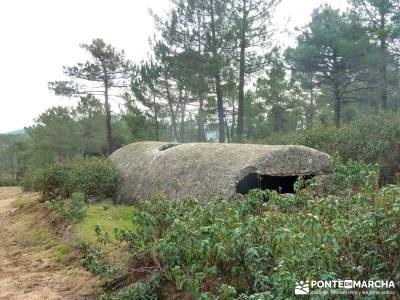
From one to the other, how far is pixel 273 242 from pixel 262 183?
4659 mm

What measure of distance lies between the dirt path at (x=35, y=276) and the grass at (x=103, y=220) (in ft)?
2.42

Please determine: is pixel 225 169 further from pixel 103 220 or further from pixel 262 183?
pixel 103 220

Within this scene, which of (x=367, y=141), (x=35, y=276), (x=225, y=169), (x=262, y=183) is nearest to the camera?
(x=35, y=276)

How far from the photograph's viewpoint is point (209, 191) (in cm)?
720

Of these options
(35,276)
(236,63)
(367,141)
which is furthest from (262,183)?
(236,63)

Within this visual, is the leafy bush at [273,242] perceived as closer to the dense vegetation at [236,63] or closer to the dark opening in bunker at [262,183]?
the dark opening in bunker at [262,183]

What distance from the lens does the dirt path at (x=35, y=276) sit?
15.4 feet

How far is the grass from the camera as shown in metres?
6.61

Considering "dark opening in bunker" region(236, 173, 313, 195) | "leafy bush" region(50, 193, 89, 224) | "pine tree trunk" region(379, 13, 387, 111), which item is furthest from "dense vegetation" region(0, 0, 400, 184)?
"leafy bush" region(50, 193, 89, 224)

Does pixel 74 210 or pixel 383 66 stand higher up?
pixel 383 66

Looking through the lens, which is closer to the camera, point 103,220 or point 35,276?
point 35,276

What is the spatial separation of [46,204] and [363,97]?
1666 cm

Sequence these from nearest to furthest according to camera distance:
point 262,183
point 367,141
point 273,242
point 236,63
Answer: 1. point 273,242
2. point 262,183
3. point 367,141
4. point 236,63

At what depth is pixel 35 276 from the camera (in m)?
5.32
